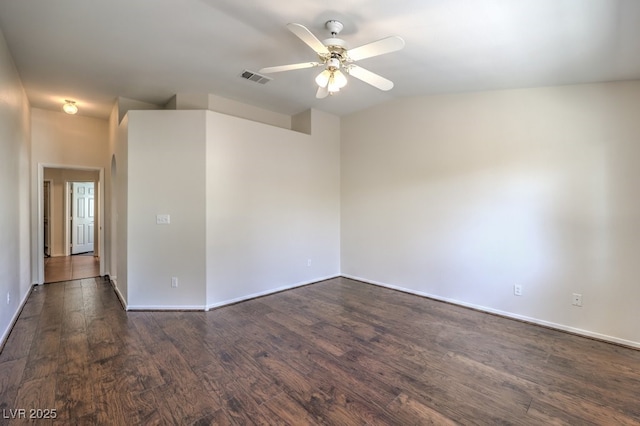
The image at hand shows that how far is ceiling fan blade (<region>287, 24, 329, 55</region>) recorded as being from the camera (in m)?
1.93

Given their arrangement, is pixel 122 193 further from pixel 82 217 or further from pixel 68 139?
pixel 82 217

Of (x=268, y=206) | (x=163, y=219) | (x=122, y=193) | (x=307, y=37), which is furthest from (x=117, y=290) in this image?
(x=307, y=37)

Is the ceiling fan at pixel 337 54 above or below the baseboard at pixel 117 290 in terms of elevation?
above

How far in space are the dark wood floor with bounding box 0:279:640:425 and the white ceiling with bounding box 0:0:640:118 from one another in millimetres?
2660

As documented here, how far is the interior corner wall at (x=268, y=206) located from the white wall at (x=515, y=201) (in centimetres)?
72

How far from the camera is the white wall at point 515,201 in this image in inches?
114

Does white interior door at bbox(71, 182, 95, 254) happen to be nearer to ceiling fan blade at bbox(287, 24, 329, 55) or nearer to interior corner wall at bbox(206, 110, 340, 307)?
interior corner wall at bbox(206, 110, 340, 307)

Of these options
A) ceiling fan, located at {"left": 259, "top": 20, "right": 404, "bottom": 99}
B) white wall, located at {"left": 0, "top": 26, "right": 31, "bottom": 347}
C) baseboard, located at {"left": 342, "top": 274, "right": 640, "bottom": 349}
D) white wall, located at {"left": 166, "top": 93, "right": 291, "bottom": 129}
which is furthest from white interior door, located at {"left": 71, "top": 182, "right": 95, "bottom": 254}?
baseboard, located at {"left": 342, "top": 274, "right": 640, "bottom": 349}

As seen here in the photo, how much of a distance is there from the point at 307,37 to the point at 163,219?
111 inches

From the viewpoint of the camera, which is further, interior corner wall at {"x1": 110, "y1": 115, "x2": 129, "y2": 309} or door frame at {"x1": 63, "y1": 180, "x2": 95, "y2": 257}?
door frame at {"x1": 63, "y1": 180, "x2": 95, "y2": 257}

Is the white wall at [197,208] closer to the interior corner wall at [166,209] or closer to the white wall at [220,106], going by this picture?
the interior corner wall at [166,209]

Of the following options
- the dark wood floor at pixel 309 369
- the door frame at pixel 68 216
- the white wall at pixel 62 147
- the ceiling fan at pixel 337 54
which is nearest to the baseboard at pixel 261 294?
the dark wood floor at pixel 309 369

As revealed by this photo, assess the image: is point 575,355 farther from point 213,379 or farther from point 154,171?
point 154,171

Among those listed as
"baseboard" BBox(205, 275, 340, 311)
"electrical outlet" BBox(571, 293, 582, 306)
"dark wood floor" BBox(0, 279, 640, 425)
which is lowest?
"dark wood floor" BBox(0, 279, 640, 425)
